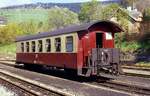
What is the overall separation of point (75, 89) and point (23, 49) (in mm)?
14199

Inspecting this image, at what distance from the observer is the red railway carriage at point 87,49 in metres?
20.2

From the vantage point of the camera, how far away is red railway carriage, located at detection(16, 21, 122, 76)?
66.3 ft

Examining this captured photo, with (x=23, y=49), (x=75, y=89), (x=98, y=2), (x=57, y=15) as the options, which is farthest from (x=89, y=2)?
(x=75, y=89)

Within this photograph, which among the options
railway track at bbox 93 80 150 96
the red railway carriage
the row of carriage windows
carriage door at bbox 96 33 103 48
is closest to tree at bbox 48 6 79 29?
the row of carriage windows

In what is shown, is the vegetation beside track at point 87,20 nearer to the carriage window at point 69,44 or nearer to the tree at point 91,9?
the tree at point 91,9

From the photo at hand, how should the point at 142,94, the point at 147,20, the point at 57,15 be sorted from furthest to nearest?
the point at 57,15 < the point at 147,20 < the point at 142,94

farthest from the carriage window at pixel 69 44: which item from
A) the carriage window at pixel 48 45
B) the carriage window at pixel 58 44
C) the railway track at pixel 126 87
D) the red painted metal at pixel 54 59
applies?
the carriage window at pixel 48 45

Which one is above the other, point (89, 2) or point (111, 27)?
point (89, 2)

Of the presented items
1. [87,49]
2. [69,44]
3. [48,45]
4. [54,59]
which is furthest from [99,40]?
[48,45]

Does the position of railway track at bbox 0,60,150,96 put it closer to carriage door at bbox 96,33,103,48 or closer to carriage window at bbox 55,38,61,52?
carriage door at bbox 96,33,103,48

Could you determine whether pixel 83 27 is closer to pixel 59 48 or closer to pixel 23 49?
pixel 59 48

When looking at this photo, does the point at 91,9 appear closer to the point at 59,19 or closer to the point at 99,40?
the point at 59,19

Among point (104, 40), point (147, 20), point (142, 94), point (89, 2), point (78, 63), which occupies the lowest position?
point (142, 94)

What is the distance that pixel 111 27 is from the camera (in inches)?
858
